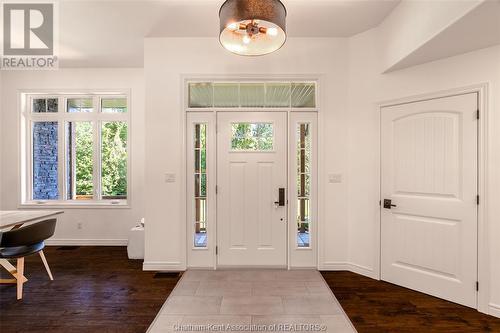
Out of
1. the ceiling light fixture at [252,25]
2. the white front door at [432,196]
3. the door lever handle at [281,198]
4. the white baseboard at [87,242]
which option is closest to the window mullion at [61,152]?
the white baseboard at [87,242]

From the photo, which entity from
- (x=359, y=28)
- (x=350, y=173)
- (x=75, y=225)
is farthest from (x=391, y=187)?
(x=75, y=225)

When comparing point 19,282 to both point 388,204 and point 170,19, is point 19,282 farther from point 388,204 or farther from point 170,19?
point 388,204

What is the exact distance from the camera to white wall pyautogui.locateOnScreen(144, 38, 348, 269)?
328cm

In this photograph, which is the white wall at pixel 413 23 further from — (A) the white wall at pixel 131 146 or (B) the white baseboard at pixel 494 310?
(A) the white wall at pixel 131 146

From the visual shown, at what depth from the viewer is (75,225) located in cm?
429

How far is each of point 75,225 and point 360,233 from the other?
4.46 metres

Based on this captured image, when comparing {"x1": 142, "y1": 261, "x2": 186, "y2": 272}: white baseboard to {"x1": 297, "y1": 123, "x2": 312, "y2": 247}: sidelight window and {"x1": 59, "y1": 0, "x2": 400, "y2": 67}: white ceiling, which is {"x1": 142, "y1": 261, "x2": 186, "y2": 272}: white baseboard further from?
{"x1": 59, "y1": 0, "x2": 400, "y2": 67}: white ceiling

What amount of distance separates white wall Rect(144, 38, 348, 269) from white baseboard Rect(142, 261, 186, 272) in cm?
1

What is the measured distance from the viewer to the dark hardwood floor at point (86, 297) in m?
2.20

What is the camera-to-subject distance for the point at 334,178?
3285 mm

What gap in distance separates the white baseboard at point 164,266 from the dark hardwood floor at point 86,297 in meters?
0.09

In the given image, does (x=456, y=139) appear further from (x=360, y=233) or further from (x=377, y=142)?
(x=360, y=233)

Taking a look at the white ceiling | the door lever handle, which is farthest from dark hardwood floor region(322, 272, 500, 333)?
the white ceiling

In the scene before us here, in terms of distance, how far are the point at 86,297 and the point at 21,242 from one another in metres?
0.84
